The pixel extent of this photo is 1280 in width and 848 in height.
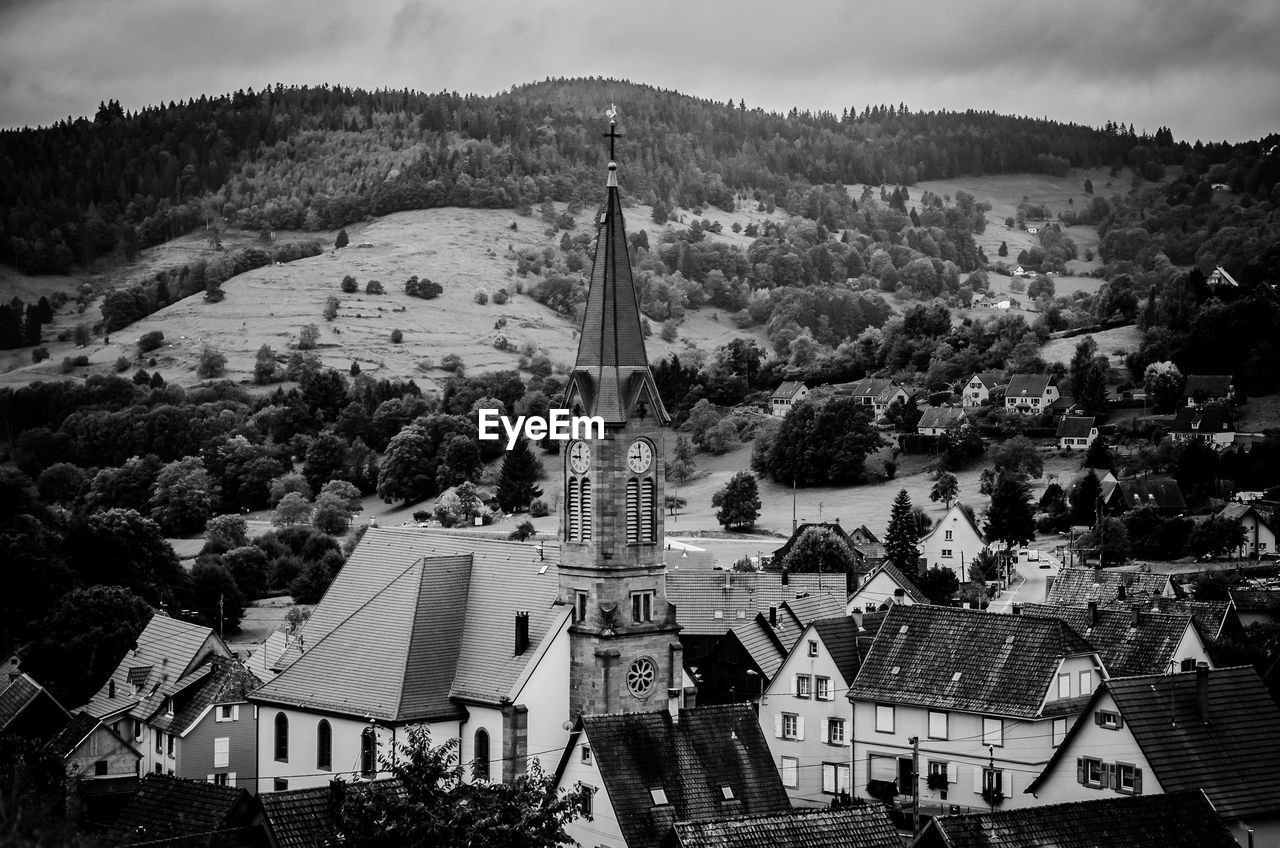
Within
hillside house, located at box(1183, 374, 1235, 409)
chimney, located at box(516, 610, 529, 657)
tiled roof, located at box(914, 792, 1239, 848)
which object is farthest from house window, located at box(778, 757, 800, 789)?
hillside house, located at box(1183, 374, 1235, 409)

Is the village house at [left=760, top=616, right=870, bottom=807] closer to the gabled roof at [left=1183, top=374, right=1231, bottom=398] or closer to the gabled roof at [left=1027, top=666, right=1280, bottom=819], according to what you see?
the gabled roof at [left=1027, top=666, right=1280, bottom=819]

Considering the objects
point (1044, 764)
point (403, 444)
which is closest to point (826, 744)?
point (1044, 764)

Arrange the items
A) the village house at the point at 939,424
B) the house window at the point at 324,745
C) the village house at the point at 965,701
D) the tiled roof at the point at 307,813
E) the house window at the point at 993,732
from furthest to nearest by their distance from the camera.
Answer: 1. the village house at the point at 939,424
2. the house window at the point at 324,745
3. the house window at the point at 993,732
4. the village house at the point at 965,701
5. the tiled roof at the point at 307,813

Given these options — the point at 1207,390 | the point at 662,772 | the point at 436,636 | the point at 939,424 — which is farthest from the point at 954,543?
the point at 662,772

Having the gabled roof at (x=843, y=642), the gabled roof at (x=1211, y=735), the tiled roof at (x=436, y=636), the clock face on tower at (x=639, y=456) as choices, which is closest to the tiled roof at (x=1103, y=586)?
the gabled roof at (x=843, y=642)

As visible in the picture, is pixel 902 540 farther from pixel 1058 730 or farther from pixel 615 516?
pixel 615 516

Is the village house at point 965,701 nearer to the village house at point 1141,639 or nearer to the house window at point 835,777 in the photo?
the house window at point 835,777
